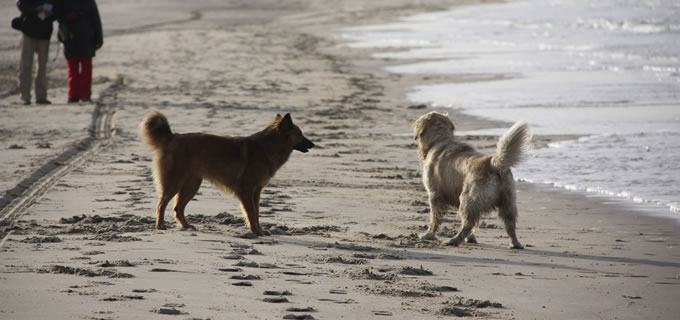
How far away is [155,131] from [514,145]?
2.75 meters

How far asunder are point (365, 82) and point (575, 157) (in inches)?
326

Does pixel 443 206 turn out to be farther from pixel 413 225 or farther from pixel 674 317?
pixel 674 317

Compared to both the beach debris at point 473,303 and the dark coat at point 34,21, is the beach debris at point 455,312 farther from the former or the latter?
the dark coat at point 34,21

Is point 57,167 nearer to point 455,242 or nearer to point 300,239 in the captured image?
point 300,239

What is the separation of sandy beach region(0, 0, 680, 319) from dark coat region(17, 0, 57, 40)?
1.18m

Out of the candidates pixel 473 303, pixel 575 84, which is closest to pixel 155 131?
pixel 473 303

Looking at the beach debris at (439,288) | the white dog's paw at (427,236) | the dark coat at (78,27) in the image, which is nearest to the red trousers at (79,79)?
the dark coat at (78,27)

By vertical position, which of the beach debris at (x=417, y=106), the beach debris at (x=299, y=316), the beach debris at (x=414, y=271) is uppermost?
the beach debris at (x=417, y=106)

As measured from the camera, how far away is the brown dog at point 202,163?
7.21 metres

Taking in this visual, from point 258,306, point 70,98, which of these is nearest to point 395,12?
point 70,98

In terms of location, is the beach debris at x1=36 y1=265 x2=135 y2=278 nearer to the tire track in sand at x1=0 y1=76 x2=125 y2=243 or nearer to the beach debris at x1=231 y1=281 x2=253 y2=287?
the beach debris at x1=231 y1=281 x2=253 y2=287

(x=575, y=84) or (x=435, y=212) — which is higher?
(x=575, y=84)

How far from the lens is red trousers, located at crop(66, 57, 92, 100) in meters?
14.8

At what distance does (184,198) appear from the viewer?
24.0 ft
